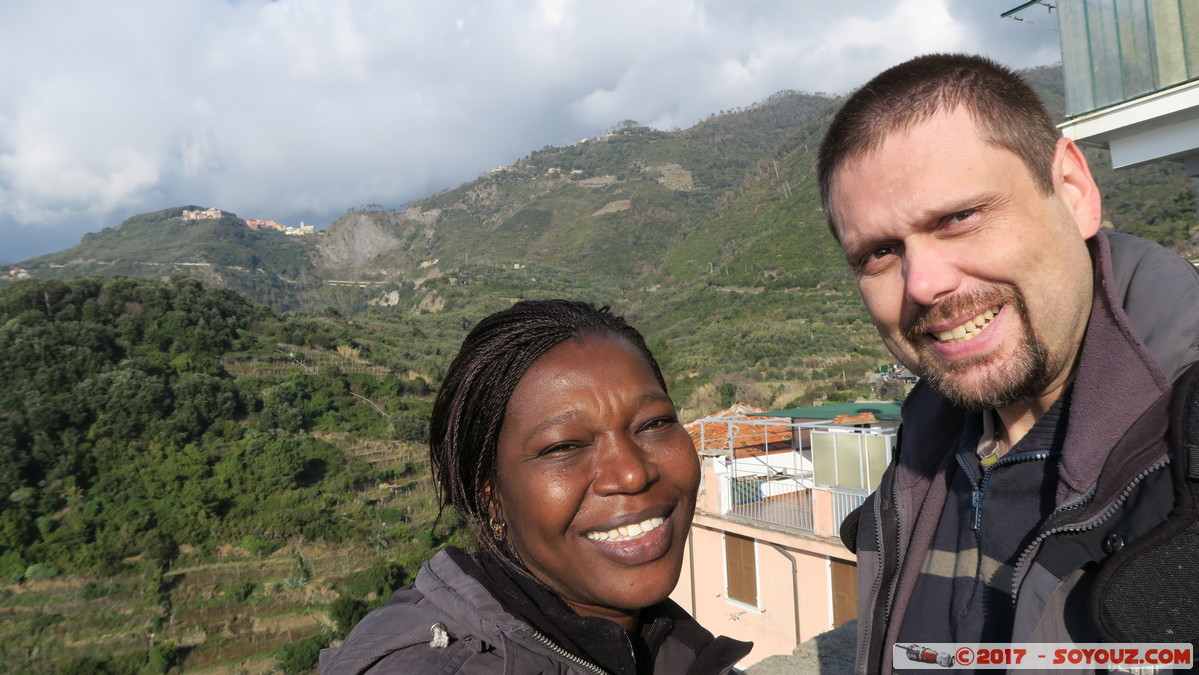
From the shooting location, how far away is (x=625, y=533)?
1289 mm

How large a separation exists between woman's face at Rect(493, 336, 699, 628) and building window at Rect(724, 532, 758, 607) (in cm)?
1008

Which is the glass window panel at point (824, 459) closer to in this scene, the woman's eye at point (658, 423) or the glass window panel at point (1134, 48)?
the glass window panel at point (1134, 48)

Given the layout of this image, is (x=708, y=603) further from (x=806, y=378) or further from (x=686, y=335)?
(x=686, y=335)

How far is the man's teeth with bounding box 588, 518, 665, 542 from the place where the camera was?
1280 millimetres

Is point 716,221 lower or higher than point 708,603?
higher

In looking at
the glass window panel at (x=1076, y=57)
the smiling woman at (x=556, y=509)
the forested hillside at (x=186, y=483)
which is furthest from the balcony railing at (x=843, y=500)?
the forested hillside at (x=186, y=483)

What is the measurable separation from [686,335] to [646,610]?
1770 inches

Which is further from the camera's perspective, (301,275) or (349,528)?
(301,275)

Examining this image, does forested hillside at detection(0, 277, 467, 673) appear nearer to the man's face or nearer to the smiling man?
the smiling man

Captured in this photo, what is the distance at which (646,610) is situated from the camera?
149 centimetres

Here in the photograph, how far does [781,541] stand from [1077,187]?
952cm

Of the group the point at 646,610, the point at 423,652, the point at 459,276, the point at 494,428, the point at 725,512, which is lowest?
the point at 725,512

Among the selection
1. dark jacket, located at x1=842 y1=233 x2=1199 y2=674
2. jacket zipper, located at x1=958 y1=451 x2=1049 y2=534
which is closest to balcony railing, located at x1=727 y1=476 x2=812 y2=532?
jacket zipper, located at x1=958 y1=451 x2=1049 y2=534

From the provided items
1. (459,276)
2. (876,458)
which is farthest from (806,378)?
(459,276)
